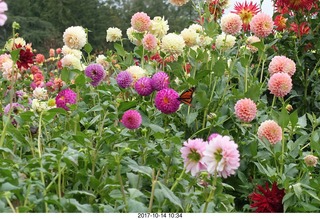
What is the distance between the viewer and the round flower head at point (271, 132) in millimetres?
2168

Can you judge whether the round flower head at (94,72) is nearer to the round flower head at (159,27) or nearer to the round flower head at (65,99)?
the round flower head at (65,99)

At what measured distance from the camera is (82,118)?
92.0 inches

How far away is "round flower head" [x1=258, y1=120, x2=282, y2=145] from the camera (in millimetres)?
2168

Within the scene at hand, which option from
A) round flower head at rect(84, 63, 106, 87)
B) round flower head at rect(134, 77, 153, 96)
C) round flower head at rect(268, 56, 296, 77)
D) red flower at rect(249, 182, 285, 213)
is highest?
round flower head at rect(268, 56, 296, 77)

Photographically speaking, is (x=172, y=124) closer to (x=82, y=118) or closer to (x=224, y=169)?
(x=82, y=118)

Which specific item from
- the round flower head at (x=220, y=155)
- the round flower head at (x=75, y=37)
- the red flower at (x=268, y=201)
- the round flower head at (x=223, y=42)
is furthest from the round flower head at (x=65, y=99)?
the round flower head at (x=220, y=155)

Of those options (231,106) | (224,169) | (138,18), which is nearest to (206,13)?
(138,18)

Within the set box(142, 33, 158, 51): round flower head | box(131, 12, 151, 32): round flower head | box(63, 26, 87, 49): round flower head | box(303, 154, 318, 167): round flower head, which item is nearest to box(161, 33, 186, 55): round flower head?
box(142, 33, 158, 51): round flower head

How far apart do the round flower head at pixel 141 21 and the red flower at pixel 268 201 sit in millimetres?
1227

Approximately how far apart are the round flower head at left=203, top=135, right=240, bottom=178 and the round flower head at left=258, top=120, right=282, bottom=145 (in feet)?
2.47

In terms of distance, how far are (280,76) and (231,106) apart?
0.22 meters

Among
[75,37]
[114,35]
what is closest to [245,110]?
[75,37]

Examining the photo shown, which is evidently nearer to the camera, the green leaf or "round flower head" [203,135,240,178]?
"round flower head" [203,135,240,178]

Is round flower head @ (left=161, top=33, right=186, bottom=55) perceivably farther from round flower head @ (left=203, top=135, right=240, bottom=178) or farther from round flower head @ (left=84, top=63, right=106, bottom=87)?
round flower head @ (left=203, top=135, right=240, bottom=178)
